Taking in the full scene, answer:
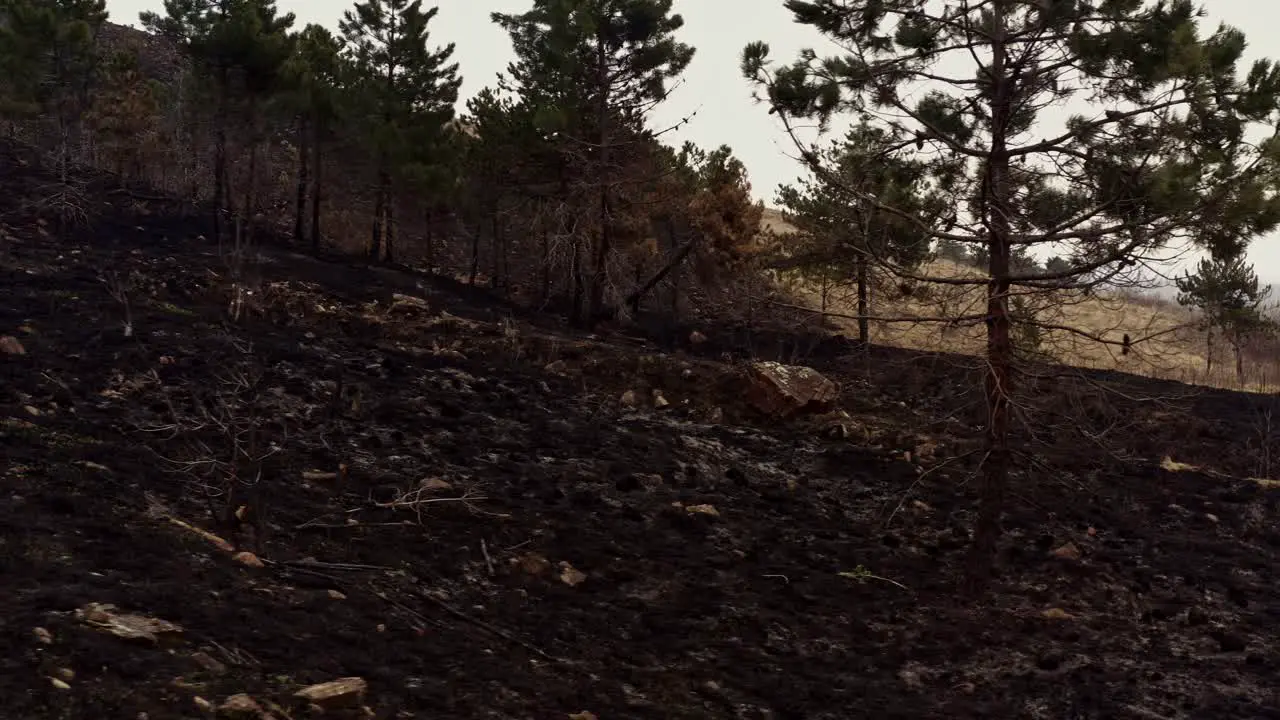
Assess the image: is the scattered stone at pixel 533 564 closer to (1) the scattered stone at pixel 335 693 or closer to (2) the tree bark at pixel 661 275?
(1) the scattered stone at pixel 335 693

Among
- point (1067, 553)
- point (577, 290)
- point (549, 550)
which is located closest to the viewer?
point (549, 550)

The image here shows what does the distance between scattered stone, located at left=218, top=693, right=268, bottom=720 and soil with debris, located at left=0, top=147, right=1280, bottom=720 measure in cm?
2

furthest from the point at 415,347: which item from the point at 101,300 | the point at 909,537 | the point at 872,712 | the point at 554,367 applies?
the point at 872,712

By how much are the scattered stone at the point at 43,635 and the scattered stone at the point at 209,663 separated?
678 mm

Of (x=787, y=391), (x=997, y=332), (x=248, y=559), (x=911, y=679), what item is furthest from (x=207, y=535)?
(x=787, y=391)

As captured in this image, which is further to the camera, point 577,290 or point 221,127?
point 221,127

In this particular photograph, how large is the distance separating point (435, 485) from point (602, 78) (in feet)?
59.3

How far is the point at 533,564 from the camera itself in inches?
292

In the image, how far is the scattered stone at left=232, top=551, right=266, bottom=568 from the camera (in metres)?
6.11

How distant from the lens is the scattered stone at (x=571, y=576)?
7.35m

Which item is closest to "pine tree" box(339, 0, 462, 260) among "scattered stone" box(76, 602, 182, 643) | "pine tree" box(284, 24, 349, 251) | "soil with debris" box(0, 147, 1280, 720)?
"pine tree" box(284, 24, 349, 251)

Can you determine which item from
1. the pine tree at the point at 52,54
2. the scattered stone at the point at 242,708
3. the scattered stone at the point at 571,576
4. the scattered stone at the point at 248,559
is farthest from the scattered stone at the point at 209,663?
the pine tree at the point at 52,54

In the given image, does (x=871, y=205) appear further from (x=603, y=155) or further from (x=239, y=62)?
(x=239, y=62)

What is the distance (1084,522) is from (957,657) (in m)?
4.91
